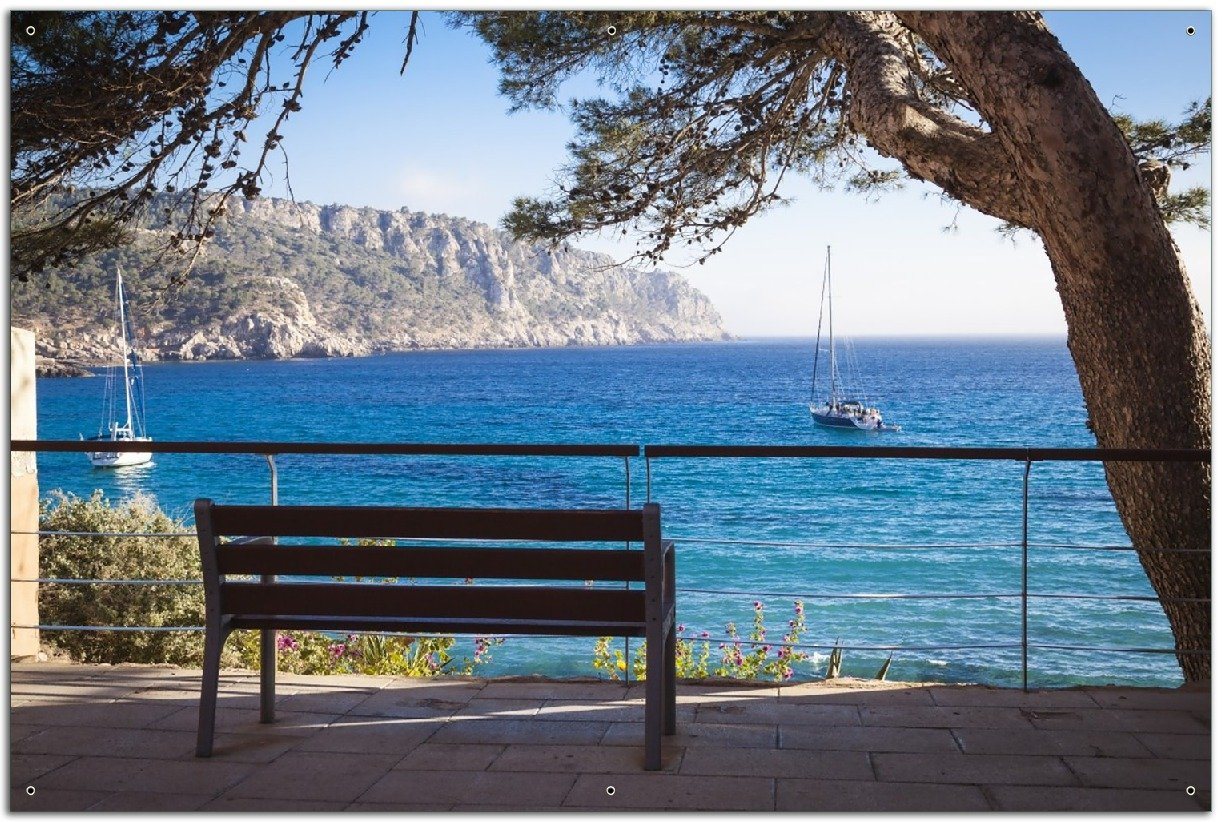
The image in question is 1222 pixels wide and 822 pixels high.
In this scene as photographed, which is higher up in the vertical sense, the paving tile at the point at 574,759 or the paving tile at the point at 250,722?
the paving tile at the point at 574,759

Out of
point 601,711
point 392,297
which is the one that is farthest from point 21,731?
point 392,297

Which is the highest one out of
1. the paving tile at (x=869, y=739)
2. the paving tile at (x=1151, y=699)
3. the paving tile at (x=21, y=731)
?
the paving tile at (x=21, y=731)

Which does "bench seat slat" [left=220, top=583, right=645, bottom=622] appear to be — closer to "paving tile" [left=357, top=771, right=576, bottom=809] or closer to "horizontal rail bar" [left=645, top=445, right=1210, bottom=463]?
"paving tile" [left=357, top=771, right=576, bottom=809]

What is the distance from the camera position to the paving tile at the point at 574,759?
2.33 metres

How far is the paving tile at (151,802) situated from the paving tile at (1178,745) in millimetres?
2094

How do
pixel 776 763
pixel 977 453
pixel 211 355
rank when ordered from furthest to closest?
pixel 211 355, pixel 977 453, pixel 776 763

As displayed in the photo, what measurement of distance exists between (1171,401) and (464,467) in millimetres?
30910

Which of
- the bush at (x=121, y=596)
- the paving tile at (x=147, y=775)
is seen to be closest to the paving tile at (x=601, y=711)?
the paving tile at (x=147, y=775)

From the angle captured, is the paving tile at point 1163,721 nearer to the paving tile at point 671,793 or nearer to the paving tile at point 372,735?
the paving tile at point 671,793

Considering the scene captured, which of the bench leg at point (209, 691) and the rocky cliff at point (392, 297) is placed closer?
the bench leg at point (209, 691)

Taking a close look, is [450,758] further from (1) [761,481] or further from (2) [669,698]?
(1) [761,481]

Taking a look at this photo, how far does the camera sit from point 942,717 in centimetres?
272

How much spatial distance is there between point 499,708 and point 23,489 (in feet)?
6.97

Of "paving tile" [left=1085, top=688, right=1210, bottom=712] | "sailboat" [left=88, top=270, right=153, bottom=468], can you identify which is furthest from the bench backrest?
"sailboat" [left=88, top=270, right=153, bottom=468]
